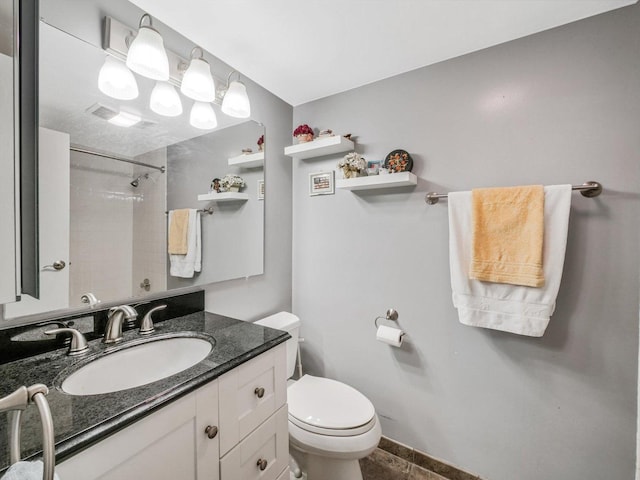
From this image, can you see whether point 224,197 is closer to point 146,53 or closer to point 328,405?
point 146,53

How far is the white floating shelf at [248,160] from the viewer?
1.61m

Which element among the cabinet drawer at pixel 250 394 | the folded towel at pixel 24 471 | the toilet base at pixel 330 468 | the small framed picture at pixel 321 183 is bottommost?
the toilet base at pixel 330 468

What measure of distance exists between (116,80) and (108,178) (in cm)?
38

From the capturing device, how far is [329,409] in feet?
4.46

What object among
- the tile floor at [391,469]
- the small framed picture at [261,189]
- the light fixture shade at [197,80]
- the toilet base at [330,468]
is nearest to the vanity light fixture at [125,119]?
the light fixture shade at [197,80]

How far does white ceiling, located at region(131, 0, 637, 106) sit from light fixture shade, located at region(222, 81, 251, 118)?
0.18 metres

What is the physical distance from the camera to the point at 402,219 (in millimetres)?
1599

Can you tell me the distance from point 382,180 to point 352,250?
48cm

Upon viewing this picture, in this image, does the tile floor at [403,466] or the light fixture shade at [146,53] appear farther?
the tile floor at [403,466]

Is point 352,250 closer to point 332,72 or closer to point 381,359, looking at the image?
point 381,359

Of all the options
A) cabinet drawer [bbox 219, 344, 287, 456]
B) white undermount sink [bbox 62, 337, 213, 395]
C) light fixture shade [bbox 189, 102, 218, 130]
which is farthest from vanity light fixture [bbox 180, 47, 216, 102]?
cabinet drawer [bbox 219, 344, 287, 456]

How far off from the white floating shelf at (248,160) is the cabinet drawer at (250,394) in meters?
1.05

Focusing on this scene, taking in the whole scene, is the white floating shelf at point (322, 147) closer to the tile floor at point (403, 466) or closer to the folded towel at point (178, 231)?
the folded towel at point (178, 231)

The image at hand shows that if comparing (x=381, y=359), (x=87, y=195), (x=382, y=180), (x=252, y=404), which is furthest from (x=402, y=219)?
(x=87, y=195)
